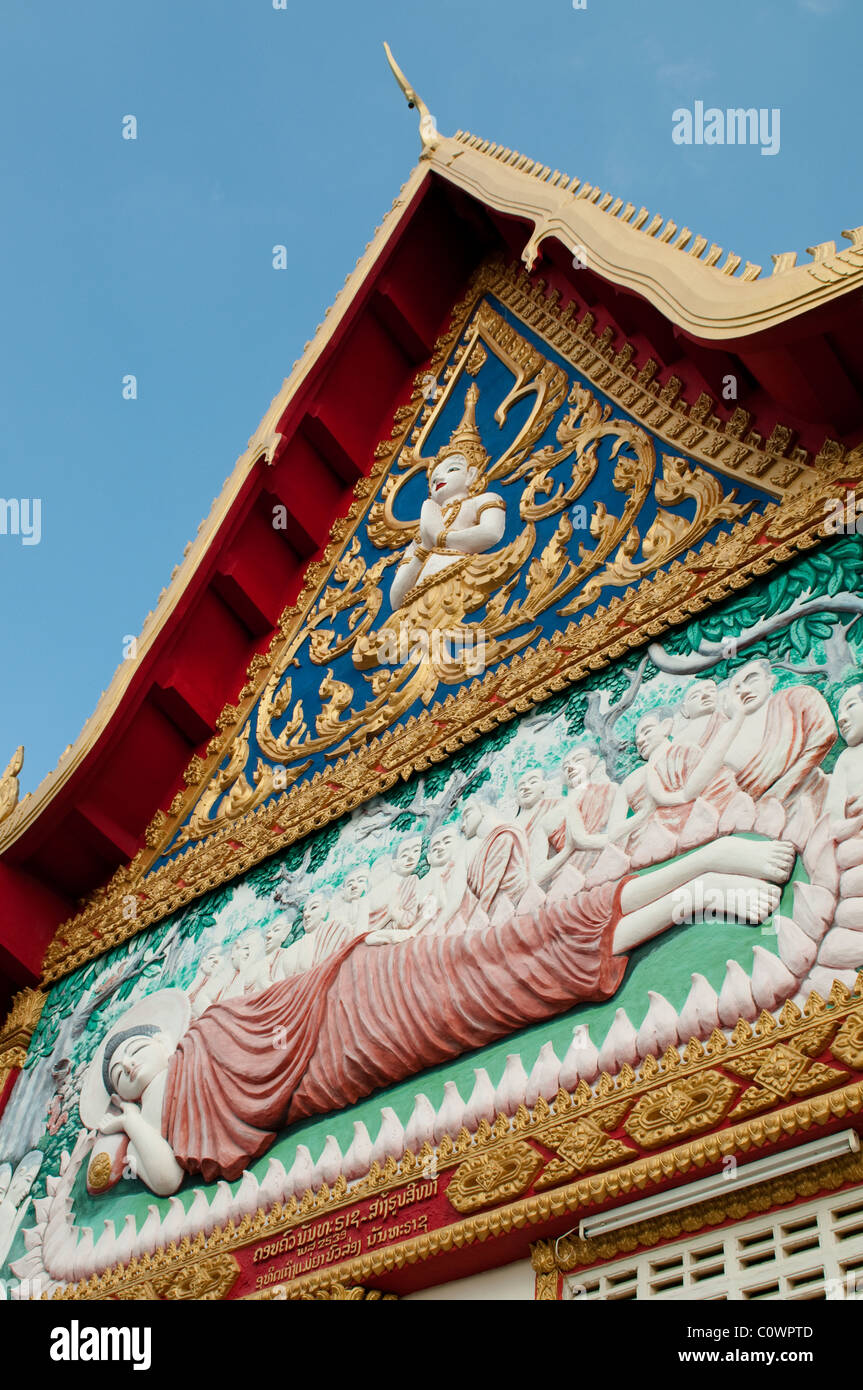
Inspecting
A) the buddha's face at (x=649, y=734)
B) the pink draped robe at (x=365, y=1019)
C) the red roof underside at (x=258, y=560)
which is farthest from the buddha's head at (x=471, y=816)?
the red roof underside at (x=258, y=560)

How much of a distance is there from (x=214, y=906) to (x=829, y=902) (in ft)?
10.4

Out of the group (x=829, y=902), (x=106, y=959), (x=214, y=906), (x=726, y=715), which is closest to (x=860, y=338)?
(x=726, y=715)

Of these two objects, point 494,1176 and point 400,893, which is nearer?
point 494,1176

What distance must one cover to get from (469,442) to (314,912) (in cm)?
261

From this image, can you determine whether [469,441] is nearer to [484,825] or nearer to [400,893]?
[484,825]

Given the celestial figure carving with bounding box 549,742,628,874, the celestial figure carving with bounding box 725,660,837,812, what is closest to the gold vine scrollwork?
the celestial figure carving with bounding box 549,742,628,874

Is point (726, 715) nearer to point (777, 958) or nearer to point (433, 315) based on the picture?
point (777, 958)

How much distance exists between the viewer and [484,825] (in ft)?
17.3

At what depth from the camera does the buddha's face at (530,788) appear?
16.9 ft

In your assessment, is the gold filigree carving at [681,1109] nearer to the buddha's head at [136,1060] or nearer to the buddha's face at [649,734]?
the buddha's face at [649,734]

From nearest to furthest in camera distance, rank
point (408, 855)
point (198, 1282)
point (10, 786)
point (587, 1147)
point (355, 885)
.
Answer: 1. point (587, 1147)
2. point (198, 1282)
3. point (408, 855)
4. point (355, 885)
5. point (10, 786)

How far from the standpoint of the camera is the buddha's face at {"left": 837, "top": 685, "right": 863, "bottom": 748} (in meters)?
4.23

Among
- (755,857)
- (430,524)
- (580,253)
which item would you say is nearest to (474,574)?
(430,524)

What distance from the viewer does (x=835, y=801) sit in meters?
4.12
